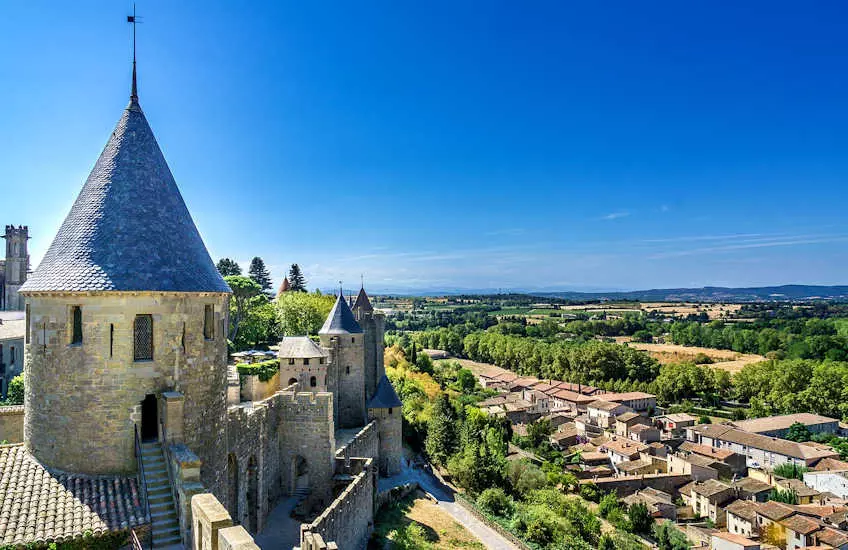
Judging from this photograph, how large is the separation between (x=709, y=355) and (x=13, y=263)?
130 m

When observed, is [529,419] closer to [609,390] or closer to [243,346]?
[609,390]

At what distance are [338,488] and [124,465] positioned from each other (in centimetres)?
1115

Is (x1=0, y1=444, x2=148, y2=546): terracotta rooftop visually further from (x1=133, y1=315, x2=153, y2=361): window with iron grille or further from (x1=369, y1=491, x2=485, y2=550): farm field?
(x1=369, y1=491, x2=485, y2=550): farm field

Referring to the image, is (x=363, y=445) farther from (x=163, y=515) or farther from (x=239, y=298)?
(x=239, y=298)

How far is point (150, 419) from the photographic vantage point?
424 inches

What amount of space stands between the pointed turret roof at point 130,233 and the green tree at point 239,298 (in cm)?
3469

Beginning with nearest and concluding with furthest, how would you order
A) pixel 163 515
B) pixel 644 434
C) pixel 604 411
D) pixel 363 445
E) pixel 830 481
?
pixel 163 515
pixel 363 445
pixel 830 481
pixel 644 434
pixel 604 411

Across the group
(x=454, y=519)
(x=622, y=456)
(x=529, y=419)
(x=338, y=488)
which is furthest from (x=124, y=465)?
(x=529, y=419)

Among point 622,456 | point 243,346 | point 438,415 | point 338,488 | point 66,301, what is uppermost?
point 66,301

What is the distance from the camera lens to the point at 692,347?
144000 mm

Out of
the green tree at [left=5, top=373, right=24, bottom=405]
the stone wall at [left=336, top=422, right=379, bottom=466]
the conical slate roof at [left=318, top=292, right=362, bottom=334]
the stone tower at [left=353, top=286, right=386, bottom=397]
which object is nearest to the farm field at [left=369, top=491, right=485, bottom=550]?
the stone wall at [left=336, top=422, right=379, bottom=466]

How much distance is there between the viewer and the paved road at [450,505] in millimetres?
28055

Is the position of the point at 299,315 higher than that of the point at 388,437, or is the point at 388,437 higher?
the point at 299,315

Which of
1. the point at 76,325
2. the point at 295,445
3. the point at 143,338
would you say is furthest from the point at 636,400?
the point at 76,325
